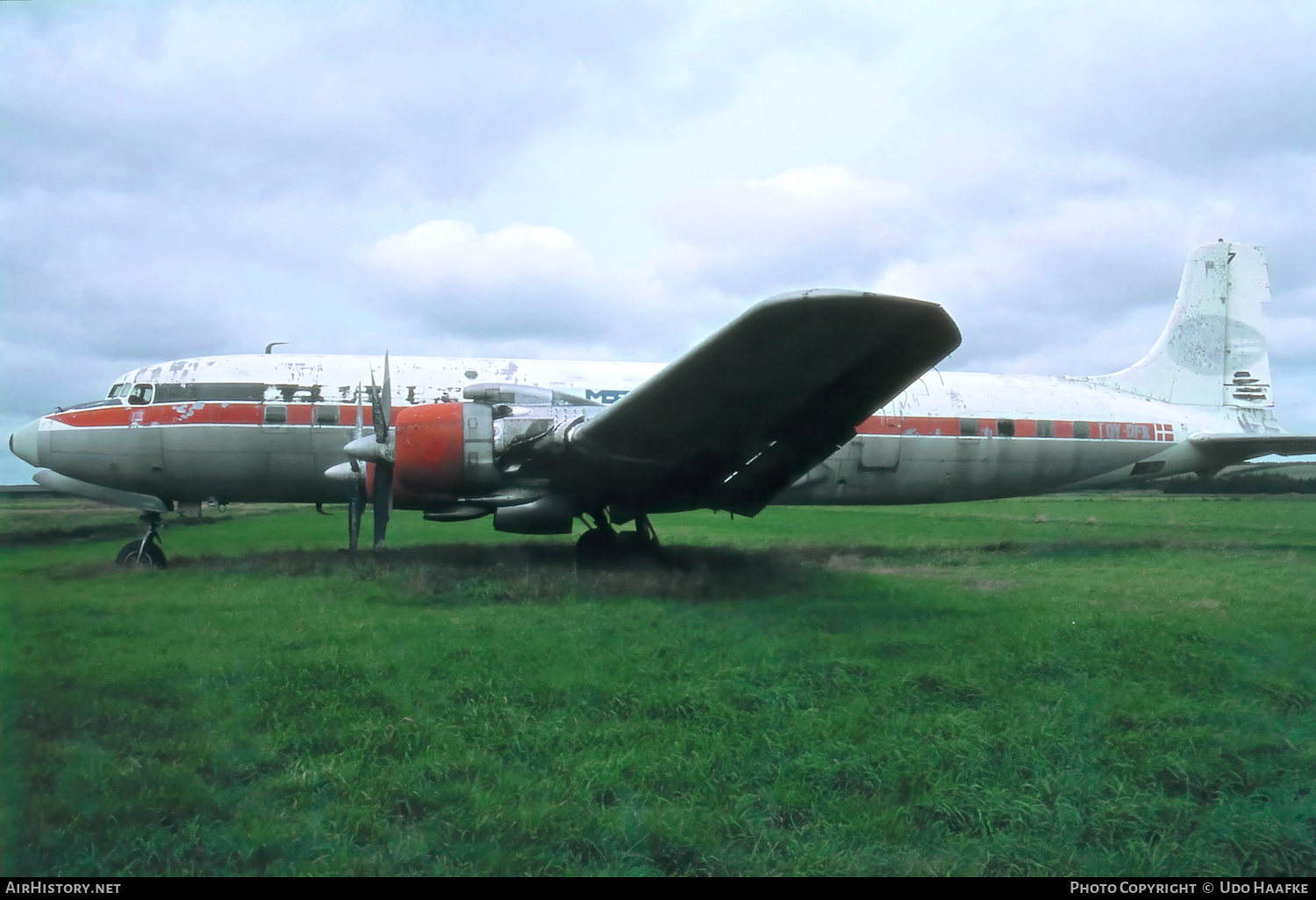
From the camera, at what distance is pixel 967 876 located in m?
2.48

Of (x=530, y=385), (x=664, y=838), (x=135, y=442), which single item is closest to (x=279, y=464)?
(x=135, y=442)

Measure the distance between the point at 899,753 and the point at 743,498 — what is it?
5.06m

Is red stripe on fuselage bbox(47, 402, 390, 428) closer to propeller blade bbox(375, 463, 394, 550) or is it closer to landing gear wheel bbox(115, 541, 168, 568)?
propeller blade bbox(375, 463, 394, 550)

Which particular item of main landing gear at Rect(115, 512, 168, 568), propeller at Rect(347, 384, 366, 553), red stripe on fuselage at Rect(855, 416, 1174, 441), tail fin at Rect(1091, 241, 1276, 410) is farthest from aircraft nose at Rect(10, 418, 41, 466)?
tail fin at Rect(1091, 241, 1276, 410)

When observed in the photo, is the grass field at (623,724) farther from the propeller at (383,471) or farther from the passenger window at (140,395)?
the passenger window at (140,395)

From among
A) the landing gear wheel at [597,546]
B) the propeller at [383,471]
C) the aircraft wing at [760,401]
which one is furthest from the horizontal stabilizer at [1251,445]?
the propeller at [383,471]

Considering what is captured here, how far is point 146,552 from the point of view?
6.95 metres

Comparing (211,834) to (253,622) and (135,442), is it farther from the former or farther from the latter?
(135,442)

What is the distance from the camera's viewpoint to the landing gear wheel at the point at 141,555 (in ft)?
20.7

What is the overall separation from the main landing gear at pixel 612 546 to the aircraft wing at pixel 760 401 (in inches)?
32.9

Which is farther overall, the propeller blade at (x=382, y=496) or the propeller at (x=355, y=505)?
the propeller at (x=355, y=505)

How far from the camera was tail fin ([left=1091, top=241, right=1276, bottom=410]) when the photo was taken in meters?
12.0

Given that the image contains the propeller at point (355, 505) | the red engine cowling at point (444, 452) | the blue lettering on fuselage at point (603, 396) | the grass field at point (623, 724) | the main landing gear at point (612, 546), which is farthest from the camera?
the blue lettering on fuselage at point (603, 396)

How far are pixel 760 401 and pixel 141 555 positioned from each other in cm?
579
